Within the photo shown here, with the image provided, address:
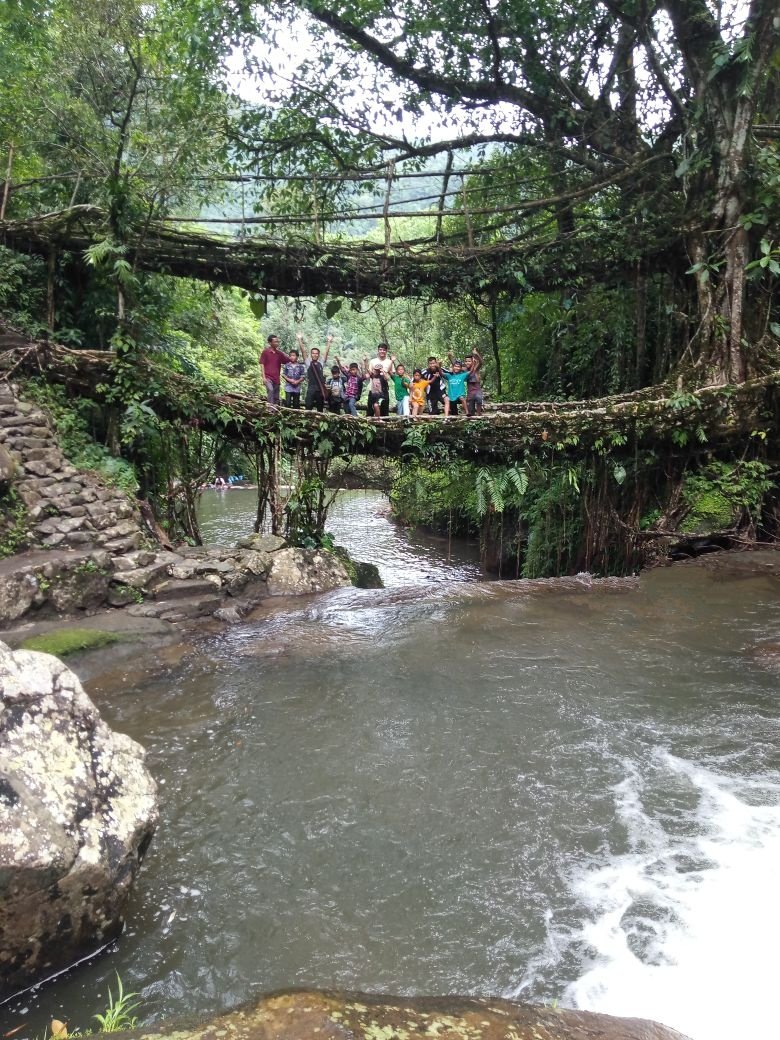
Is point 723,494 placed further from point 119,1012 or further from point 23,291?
point 23,291

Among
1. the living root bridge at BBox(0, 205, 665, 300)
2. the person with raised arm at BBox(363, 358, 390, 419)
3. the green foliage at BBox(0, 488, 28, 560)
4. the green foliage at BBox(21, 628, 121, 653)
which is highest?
the living root bridge at BBox(0, 205, 665, 300)

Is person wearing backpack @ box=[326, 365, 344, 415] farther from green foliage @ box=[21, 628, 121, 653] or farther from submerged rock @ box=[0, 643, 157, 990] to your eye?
submerged rock @ box=[0, 643, 157, 990]

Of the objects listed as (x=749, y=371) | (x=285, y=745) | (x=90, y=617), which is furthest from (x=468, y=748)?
(x=749, y=371)

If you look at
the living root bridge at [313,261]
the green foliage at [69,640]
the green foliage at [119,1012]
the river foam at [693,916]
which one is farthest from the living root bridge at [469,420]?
the green foliage at [119,1012]

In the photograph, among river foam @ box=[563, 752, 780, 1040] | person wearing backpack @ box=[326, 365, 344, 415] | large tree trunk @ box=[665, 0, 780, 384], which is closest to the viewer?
river foam @ box=[563, 752, 780, 1040]

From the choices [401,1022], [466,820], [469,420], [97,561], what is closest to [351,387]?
[469,420]

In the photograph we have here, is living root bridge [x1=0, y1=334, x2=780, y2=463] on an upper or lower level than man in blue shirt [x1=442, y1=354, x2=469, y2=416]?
lower

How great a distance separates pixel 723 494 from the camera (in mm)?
10695

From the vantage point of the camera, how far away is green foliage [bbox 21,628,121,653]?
7.00 m

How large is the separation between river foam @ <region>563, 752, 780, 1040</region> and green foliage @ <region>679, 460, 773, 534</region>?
6743 mm

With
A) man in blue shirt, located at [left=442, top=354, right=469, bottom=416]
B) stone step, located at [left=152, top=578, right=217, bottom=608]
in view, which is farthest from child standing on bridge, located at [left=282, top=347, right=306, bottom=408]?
stone step, located at [left=152, top=578, right=217, bottom=608]

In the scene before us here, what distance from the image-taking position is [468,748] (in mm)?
5484

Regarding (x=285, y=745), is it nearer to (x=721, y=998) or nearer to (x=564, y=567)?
(x=721, y=998)

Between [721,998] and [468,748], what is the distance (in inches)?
99.4
